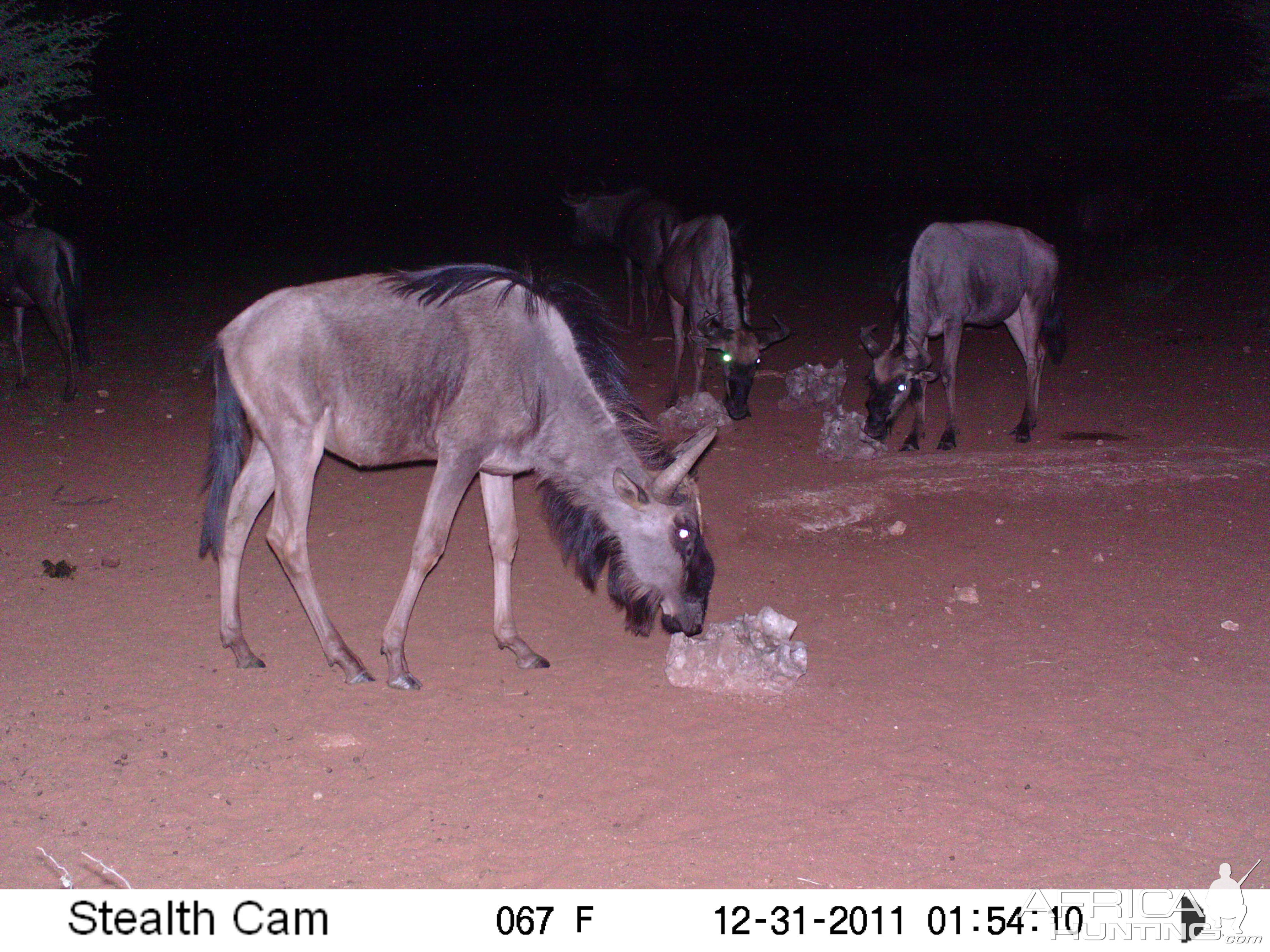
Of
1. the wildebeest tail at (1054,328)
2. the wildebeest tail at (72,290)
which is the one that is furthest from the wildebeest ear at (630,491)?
the wildebeest tail at (72,290)

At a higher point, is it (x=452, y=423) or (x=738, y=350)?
(x=452, y=423)

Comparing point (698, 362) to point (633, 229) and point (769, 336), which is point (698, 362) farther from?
point (633, 229)

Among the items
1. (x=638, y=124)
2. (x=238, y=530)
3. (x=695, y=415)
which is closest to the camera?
(x=238, y=530)

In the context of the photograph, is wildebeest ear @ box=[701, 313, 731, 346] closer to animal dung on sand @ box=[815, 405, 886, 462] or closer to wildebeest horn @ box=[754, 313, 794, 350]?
wildebeest horn @ box=[754, 313, 794, 350]

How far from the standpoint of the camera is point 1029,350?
409 inches

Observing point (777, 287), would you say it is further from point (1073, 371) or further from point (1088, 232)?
point (1088, 232)

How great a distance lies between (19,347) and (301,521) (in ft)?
26.7

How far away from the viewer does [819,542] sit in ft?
23.7

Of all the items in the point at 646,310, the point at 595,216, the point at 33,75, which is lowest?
the point at 646,310

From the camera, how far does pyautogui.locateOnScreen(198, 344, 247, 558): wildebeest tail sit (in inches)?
215

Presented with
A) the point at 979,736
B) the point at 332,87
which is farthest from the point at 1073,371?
the point at 332,87

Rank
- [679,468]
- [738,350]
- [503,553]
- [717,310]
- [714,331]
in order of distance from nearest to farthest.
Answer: [679,468] < [503,553] < [738,350] < [714,331] < [717,310]

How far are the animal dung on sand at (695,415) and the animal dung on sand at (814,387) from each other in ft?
3.15

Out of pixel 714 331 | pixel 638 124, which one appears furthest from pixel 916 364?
pixel 638 124
